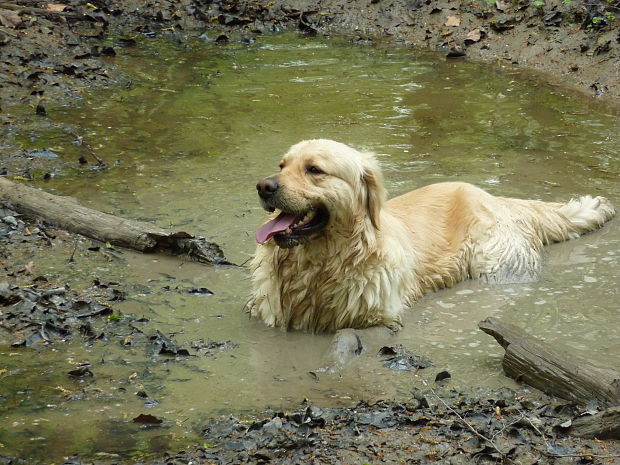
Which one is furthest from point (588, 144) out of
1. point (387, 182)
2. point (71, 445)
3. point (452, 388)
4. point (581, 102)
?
point (71, 445)

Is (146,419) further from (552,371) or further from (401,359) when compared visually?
(552,371)

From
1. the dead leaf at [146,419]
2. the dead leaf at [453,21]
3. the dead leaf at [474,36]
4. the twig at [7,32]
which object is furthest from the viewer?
the dead leaf at [453,21]

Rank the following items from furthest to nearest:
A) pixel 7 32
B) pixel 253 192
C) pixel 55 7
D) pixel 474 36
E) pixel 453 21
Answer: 1. pixel 453 21
2. pixel 55 7
3. pixel 474 36
4. pixel 7 32
5. pixel 253 192

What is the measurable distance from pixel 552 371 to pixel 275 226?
2283 mm

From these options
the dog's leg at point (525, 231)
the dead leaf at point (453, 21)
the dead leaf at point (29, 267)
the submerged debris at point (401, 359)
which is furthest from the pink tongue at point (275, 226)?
the dead leaf at point (453, 21)

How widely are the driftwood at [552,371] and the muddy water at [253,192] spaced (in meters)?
0.22

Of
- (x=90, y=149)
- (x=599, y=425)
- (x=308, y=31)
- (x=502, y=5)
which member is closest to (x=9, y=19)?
(x=90, y=149)

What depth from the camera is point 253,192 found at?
386 inches

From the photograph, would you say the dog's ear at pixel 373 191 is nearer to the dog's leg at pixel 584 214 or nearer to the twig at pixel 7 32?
the dog's leg at pixel 584 214

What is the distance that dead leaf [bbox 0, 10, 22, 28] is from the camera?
14615 millimetres

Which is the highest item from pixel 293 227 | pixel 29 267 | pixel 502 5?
→ pixel 502 5

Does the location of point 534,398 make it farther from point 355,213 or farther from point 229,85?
point 229,85

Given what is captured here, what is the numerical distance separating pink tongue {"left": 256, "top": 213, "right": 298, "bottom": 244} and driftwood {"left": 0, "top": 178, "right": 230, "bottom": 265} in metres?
1.39

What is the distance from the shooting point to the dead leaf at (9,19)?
1461 centimetres
